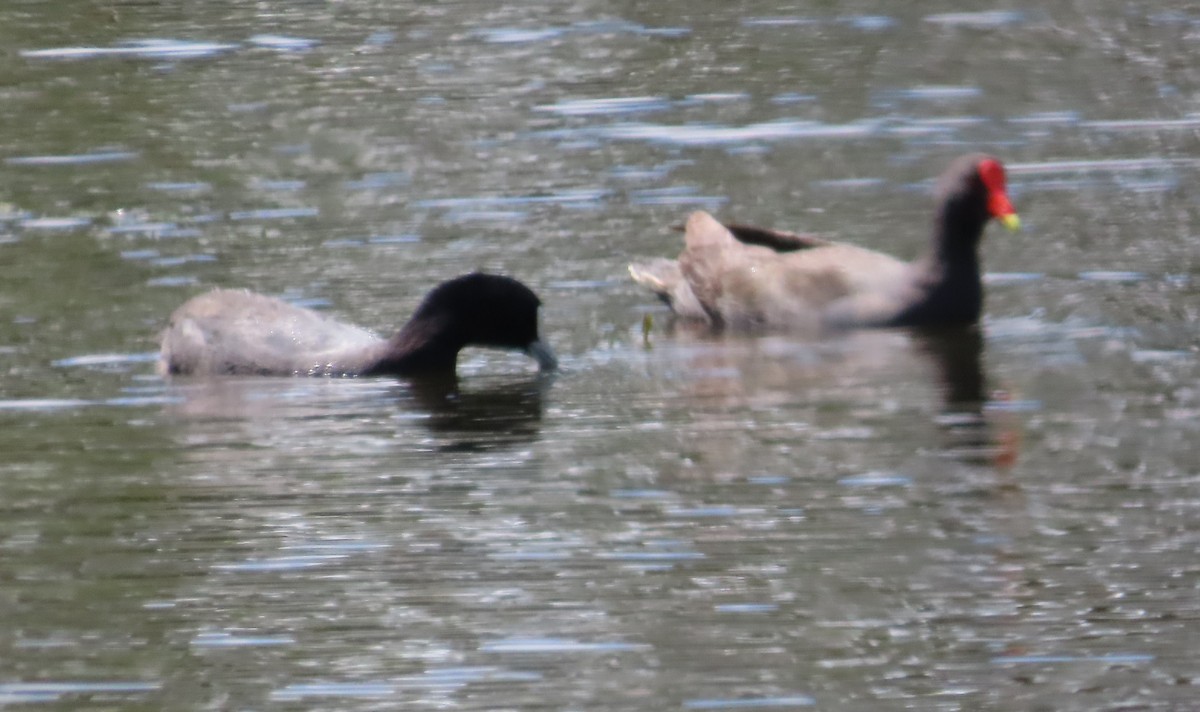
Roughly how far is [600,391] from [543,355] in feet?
1.96

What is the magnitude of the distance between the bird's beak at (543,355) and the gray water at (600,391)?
252 millimetres

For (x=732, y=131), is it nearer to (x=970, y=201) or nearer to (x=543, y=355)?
(x=970, y=201)

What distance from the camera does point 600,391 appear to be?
37.8ft

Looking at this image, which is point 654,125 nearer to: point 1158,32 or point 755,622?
point 1158,32

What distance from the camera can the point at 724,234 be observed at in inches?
541

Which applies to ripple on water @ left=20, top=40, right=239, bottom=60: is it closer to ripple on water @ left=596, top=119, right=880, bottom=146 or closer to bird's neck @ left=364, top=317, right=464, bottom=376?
ripple on water @ left=596, top=119, right=880, bottom=146

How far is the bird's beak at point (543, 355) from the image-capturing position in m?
12.0

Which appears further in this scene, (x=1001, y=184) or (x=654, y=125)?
(x=654, y=125)

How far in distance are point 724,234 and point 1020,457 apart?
427 centimetres

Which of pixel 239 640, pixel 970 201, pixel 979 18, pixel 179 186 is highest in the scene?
pixel 979 18

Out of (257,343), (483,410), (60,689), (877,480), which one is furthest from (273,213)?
(60,689)

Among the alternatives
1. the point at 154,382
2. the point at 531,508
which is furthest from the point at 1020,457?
the point at 154,382

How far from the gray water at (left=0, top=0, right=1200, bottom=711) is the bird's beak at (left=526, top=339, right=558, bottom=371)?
0.25 meters

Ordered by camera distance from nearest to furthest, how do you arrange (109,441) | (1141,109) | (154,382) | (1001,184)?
(109,441) < (154,382) < (1001,184) < (1141,109)
